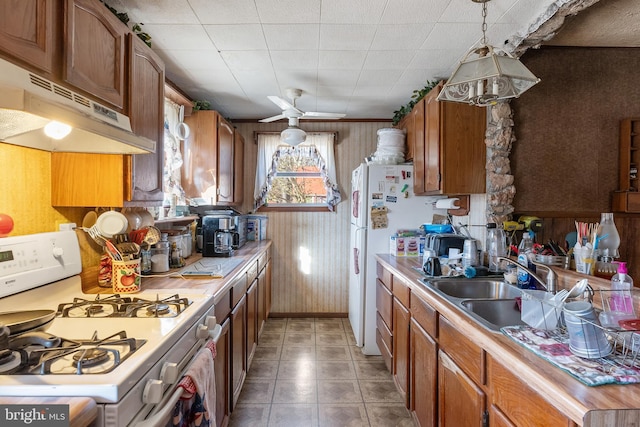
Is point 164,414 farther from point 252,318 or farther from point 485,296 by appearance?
point 252,318

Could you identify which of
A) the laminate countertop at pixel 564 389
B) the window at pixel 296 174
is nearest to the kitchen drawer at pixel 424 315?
the laminate countertop at pixel 564 389

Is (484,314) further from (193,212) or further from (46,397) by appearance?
(193,212)

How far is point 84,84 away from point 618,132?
290 cm

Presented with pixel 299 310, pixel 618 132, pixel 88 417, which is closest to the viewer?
pixel 88 417

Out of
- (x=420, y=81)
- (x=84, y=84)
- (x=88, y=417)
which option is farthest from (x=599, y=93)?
(x=88, y=417)

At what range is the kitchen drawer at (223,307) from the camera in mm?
1760

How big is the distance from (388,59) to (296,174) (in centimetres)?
203

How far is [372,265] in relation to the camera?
126 inches

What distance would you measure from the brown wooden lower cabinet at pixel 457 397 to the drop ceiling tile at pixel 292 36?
6.08 feet

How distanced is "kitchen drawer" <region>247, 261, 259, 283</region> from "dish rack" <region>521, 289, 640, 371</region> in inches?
72.6

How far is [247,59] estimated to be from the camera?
2.47 meters

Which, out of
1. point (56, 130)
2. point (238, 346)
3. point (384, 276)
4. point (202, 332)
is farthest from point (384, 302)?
point (56, 130)

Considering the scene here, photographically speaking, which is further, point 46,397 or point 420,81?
point 420,81

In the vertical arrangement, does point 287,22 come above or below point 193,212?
above
